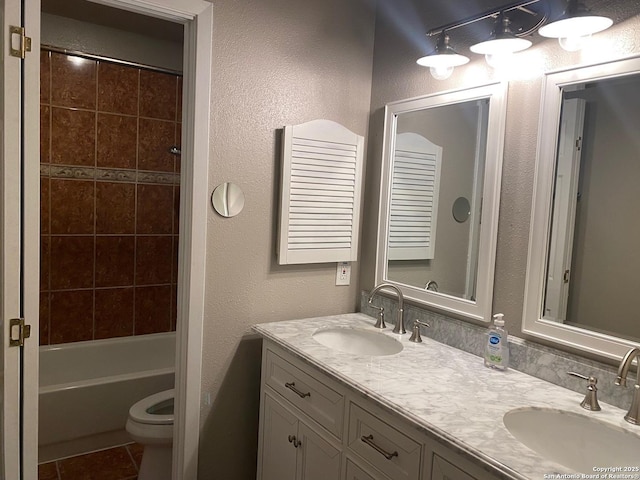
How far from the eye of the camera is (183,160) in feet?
6.59

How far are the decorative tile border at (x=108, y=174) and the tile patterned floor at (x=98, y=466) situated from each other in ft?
5.56

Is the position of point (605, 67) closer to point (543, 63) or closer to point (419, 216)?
point (543, 63)

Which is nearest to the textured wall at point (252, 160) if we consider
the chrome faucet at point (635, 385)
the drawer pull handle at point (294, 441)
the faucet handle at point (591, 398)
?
the drawer pull handle at point (294, 441)

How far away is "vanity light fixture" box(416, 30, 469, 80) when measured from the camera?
185 centimetres

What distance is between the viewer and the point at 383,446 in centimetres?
141

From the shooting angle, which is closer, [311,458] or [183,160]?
[311,458]

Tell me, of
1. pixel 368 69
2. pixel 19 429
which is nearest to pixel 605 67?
pixel 368 69

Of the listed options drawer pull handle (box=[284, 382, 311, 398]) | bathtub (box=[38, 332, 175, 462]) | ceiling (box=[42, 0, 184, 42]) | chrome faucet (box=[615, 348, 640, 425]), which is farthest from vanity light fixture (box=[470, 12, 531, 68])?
bathtub (box=[38, 332, 175, 462])

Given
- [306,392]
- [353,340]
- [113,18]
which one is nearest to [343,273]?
[353,340]

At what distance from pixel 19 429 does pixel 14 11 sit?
4.73 ft

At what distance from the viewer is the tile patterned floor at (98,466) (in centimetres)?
255

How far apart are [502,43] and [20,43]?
1.62 meters

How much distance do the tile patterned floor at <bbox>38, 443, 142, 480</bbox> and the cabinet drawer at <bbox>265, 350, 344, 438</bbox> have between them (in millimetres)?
1209

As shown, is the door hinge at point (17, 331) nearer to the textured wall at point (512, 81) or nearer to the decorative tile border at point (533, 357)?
the decorative tile border at point (533, 357)
